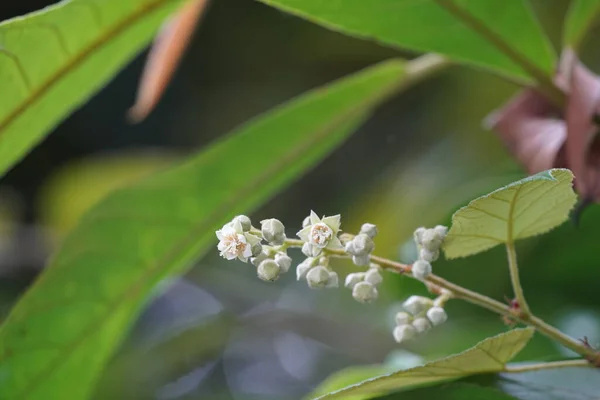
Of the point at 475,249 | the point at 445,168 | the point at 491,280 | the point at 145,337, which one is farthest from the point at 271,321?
the point at 475,249

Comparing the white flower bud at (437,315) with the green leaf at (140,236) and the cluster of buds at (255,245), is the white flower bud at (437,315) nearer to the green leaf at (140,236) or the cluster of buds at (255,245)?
Answer: the cluster of buds at (255,245)

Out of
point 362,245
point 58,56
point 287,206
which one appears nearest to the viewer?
point 362,245

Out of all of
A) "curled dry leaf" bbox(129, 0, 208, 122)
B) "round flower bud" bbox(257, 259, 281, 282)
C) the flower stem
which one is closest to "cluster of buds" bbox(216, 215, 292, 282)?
"round flower bud" bbox(257, 259, 281, 282)

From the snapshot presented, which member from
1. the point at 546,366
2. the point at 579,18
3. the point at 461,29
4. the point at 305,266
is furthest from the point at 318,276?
the point at 579,18

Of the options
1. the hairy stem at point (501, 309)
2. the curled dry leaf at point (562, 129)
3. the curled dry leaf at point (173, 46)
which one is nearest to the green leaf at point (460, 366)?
the hairy stem at point (501, 309)

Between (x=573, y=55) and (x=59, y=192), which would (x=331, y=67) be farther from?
(x=573, y=55)

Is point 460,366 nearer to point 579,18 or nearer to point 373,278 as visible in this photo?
point 373,278

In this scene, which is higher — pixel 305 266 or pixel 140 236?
pixel 305 266

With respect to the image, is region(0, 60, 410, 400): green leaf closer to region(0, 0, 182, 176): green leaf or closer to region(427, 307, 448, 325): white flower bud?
region(0, 0, 182, 176): green leaf
